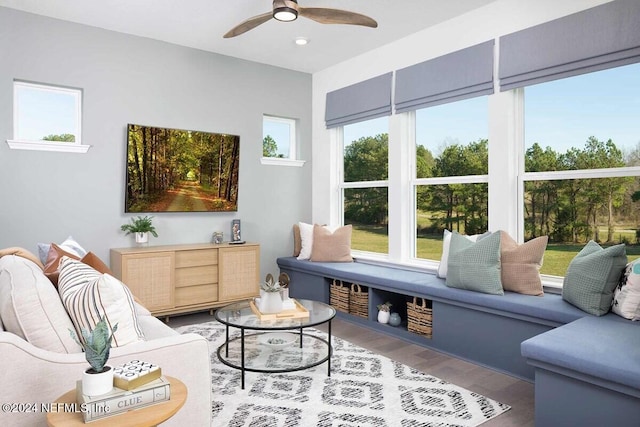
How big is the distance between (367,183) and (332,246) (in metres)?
0.82

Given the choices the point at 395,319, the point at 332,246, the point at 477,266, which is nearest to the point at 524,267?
the point at 477,266

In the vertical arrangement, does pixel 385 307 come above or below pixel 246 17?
below

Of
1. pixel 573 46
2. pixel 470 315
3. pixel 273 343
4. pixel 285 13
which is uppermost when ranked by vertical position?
pixel 285 13

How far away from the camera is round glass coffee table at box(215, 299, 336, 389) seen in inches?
108

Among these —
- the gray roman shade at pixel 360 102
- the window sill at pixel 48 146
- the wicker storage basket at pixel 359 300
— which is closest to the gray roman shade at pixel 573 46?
the gray roman shade at pixel 360 102

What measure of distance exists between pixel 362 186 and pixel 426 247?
42.7 inches

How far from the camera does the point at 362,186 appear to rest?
16.5ft

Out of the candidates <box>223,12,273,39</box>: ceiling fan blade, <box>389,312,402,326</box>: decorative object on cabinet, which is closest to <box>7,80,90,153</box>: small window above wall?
<box>223,12,273,39</box>: ceiling fan blade

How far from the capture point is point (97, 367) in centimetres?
135

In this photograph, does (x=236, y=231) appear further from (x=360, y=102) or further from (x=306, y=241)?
(x=360, y=102)

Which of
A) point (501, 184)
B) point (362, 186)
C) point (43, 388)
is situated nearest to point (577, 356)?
point (501, 184)

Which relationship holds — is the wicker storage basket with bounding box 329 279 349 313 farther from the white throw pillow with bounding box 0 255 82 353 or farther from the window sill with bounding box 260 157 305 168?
the white throw pillow with bounding box 0 255 82 353

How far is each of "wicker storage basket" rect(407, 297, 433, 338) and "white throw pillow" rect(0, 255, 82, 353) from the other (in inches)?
103

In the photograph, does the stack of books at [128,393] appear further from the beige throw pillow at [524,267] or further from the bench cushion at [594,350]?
the beige throw pillow at [524,267]
